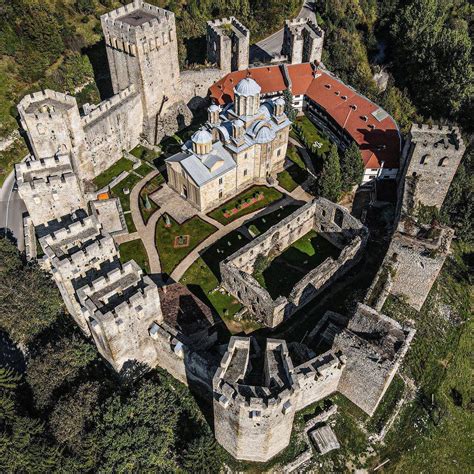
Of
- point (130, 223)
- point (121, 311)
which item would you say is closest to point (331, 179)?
point (130, 223)

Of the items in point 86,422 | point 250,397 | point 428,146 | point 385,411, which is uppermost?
point 428,146

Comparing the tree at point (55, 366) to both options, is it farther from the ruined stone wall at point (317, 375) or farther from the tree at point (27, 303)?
the ruined stone wall at point (317, 375)

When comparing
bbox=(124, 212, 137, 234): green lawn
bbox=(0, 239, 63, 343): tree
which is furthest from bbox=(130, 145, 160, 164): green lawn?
bbox=(0, 239, 63, 343): tree

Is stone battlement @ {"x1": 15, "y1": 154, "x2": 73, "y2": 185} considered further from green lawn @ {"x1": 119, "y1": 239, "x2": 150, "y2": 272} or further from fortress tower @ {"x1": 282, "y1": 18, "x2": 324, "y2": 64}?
fortress tower @ {"x1": 282, "y1": 18, "x2": 324, "y2": 64}

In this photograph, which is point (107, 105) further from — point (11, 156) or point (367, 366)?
point (367, 366)

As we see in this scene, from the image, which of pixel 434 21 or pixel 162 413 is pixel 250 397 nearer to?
pixel 162 413

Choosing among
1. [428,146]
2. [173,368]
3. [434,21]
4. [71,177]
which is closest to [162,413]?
[173,368]

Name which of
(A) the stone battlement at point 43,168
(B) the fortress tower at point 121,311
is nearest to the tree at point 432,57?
(A) the stone battlement at point 43,168
